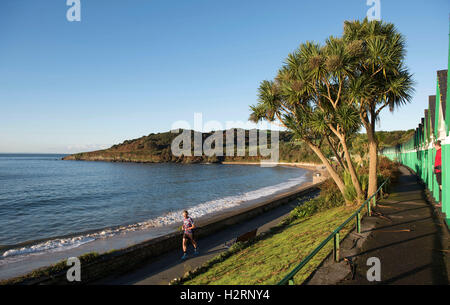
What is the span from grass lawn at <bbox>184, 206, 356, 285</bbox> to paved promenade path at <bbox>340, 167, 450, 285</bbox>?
0.81m

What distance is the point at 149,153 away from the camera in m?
146

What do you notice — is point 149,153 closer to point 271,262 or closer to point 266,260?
point 266,260

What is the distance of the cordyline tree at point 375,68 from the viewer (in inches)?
396

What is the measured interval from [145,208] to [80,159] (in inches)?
6865

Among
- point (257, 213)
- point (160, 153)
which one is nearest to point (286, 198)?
point (257, 213)

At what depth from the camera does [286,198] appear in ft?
67.2

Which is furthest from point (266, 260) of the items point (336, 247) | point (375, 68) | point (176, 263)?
point (375, 68)

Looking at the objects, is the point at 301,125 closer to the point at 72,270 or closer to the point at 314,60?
the point at 314,60

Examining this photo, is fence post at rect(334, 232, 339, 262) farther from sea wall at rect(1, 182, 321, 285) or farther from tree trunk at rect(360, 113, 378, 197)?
tree trunk at rect(360, 113, 378, 197)

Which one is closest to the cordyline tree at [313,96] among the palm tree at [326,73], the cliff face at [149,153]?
the palm tree at [326,73]

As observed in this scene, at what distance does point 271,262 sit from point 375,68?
909 centimetres

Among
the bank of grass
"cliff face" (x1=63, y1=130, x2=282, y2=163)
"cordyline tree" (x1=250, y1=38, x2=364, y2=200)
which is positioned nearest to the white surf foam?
the bank of grass

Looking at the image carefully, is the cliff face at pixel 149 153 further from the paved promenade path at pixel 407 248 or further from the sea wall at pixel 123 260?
the paved promenade path at pixel 407 248
